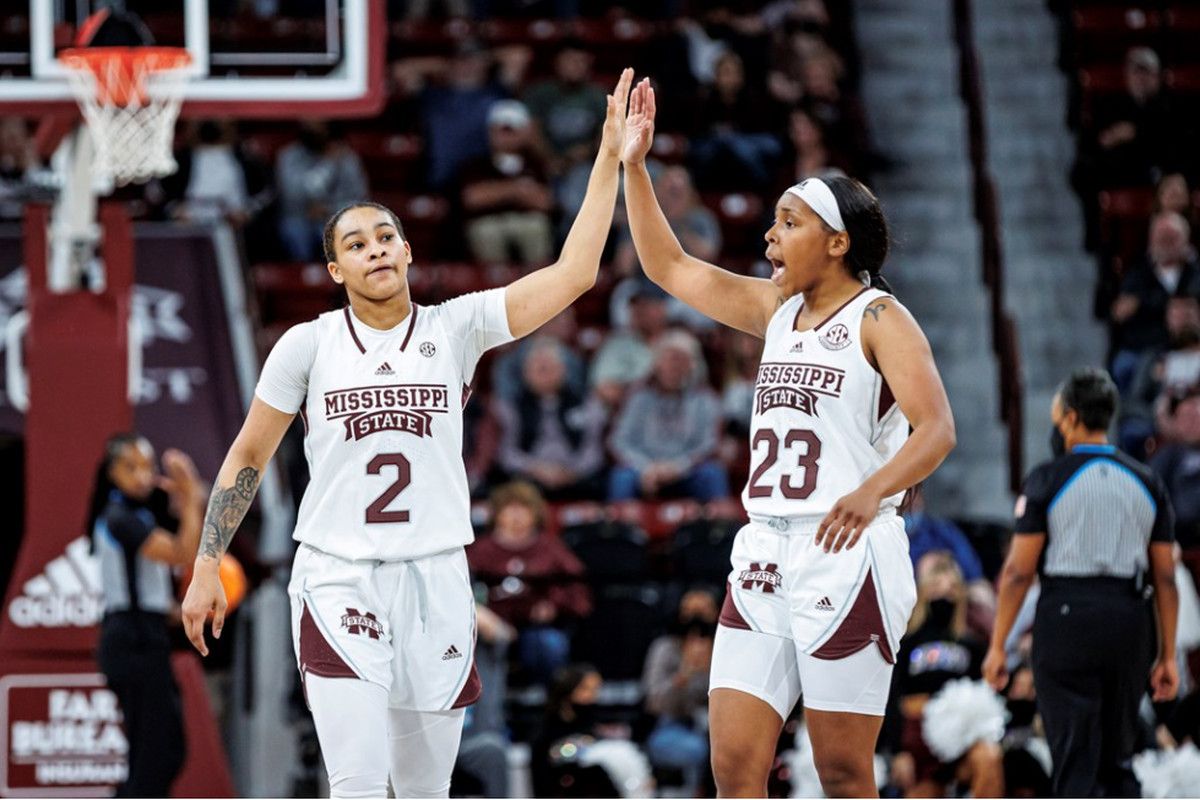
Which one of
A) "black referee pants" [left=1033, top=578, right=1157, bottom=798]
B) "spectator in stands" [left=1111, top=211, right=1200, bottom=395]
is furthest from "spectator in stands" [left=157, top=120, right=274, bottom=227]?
"black referee pants" [left=1033, top=578, right=1157, bottom=798]

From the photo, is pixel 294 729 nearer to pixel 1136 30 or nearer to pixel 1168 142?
pixel 1168 142

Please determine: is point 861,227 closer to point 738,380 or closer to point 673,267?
point 673,267

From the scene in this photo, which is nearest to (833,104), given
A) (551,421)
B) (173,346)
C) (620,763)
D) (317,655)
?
(551,421)

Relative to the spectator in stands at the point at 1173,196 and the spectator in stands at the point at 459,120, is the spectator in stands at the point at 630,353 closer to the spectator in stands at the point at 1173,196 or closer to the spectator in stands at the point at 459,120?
the spectator in stands at the point at 459,120

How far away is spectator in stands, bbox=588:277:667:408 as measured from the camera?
12602 mm

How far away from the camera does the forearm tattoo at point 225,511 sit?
5582 millimetres

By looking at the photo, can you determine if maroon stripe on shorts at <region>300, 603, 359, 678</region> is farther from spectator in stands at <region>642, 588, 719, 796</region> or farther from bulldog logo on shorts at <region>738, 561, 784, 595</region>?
spectator in stands at <region>642, 588, 719, 796</region>

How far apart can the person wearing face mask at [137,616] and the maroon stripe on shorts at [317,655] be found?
140 inches

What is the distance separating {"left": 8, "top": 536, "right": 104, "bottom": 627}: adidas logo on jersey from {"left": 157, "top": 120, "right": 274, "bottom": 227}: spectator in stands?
4277 millimetres

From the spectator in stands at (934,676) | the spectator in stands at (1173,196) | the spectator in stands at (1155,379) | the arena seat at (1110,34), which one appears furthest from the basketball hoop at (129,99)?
the arena seat at (1110,34)

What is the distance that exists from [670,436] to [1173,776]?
15.4 ft

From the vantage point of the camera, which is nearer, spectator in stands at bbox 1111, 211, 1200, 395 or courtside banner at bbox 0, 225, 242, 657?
courtside banner at bbox 0, 225, 242, 657

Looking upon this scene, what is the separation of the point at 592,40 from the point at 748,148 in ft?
6.41

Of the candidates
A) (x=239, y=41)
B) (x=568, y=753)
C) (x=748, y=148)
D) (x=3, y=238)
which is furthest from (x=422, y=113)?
(x=568, y=753)
